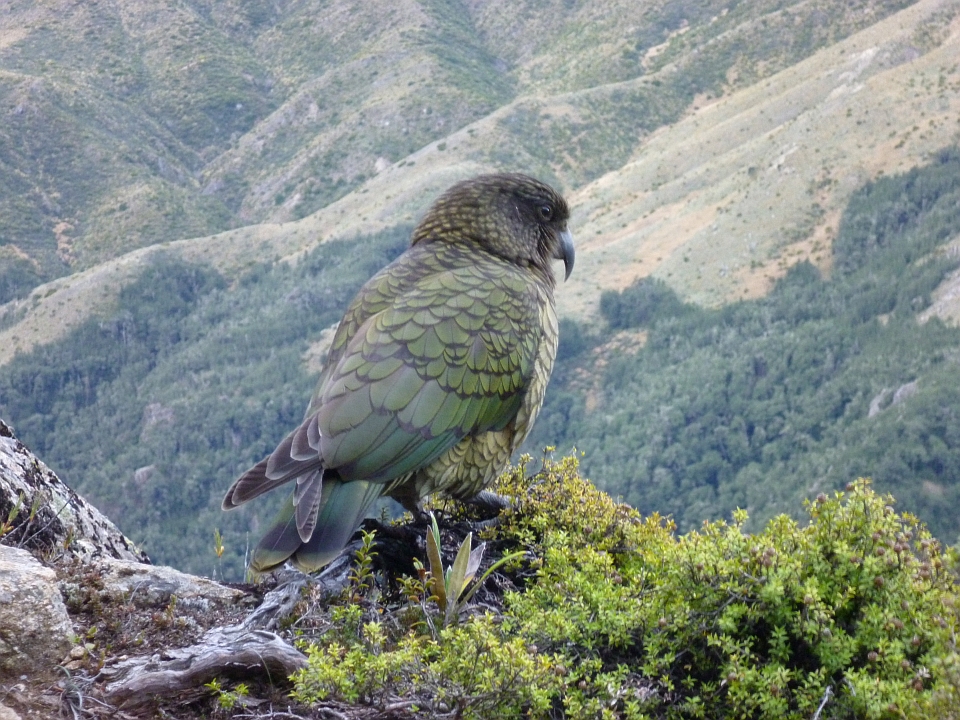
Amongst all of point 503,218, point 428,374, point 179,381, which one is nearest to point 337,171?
point 179,381

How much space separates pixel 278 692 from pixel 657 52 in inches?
5676

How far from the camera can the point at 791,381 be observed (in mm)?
75562

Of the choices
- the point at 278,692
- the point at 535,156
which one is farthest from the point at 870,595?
the point at 535,156

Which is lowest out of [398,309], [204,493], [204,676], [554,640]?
[204,493]

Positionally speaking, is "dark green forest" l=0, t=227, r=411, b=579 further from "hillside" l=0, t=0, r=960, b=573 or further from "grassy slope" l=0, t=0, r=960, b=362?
"grassy slope" l=0, t=0, r=960, b=362

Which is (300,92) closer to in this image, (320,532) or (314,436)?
(314,436)

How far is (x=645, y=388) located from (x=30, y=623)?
82972 millimetres

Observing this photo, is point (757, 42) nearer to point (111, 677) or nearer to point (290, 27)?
point (290, 27)

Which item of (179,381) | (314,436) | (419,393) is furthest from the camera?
(179,381)

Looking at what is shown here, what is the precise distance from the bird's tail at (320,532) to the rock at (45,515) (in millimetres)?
1267

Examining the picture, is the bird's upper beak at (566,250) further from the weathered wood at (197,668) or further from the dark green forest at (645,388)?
the dark green forest at (645,388)

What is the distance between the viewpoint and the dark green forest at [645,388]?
6259 centimetres

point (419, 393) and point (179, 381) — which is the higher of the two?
point (419, 393)

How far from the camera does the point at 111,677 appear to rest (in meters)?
3.66
